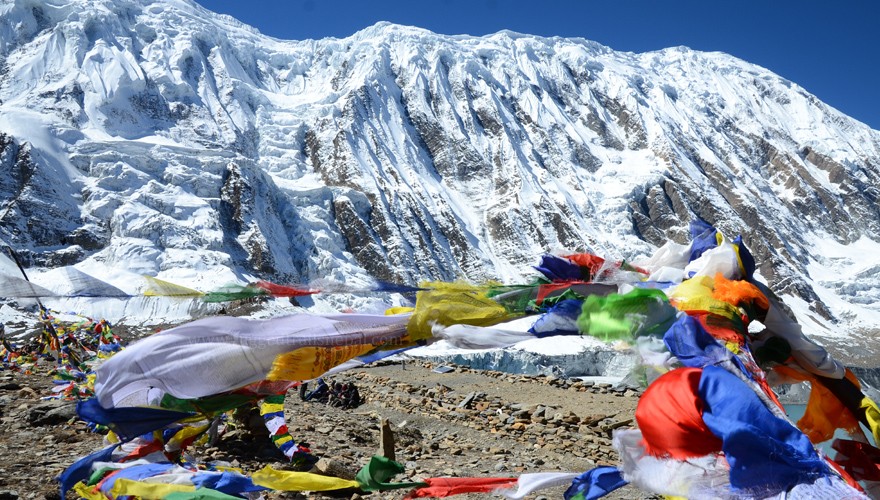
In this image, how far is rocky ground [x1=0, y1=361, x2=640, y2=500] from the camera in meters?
5.57

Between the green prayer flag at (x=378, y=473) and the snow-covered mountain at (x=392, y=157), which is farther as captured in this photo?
the snow-covered mountain at (x=392, y=157)

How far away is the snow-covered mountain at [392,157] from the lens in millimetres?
49812

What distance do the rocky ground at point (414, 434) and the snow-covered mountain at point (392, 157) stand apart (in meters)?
36.8

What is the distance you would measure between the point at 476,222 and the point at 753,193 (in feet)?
155

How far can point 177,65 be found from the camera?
70.4 meters

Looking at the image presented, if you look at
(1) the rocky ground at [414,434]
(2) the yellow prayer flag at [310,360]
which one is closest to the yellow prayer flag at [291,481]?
(2) the yellow prayer flag at [310,360]

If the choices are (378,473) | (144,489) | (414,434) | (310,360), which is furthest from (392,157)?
(378,473)

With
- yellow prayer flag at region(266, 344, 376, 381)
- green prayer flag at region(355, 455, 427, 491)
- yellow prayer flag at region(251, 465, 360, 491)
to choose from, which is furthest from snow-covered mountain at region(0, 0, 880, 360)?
green prayer flag at region(355, 455, 427, 491)

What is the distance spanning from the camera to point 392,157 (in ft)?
251

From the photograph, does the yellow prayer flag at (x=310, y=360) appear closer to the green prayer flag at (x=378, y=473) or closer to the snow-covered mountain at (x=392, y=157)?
the green prayer flag at (x=378, y=473)

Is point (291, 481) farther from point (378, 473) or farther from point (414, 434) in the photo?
point (414, 434)

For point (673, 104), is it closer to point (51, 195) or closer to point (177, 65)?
point (177, 65)

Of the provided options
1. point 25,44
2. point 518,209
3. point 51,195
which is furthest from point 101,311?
point 518,209

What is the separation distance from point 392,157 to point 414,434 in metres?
70.1
